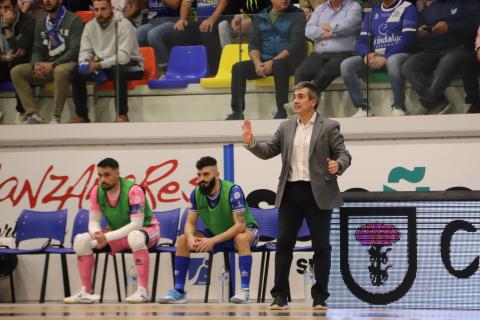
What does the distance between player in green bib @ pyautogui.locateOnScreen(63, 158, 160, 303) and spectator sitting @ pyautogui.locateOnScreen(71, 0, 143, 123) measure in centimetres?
193

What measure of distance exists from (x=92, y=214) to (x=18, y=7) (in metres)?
3.90

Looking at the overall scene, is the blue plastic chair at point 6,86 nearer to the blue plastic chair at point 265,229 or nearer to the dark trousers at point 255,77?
the dark trousers at point 255,77

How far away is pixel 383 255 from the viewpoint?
788 centimetres

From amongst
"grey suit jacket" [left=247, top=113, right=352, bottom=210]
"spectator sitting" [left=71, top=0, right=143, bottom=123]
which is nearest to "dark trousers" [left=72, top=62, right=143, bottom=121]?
"spectator sitting" [left=71, top=0, right=143, bottom=123]

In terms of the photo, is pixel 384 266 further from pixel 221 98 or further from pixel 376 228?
pixel 221 98

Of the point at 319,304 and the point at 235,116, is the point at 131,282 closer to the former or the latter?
the point at 235,116

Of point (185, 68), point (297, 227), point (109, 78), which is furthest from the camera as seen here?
point (109, 78)

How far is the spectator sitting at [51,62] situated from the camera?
12172 millimetres

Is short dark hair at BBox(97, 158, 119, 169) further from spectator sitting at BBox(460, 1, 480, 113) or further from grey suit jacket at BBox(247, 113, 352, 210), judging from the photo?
spectator sitting at BBox(460, 1, 480, 113)

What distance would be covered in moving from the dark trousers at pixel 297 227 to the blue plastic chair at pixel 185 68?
4.11 m

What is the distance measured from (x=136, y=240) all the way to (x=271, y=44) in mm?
2999

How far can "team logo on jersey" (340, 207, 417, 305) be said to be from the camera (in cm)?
784

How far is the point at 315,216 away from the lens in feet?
25.7

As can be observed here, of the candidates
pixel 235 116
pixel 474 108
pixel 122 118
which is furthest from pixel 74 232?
pixel 474 108
